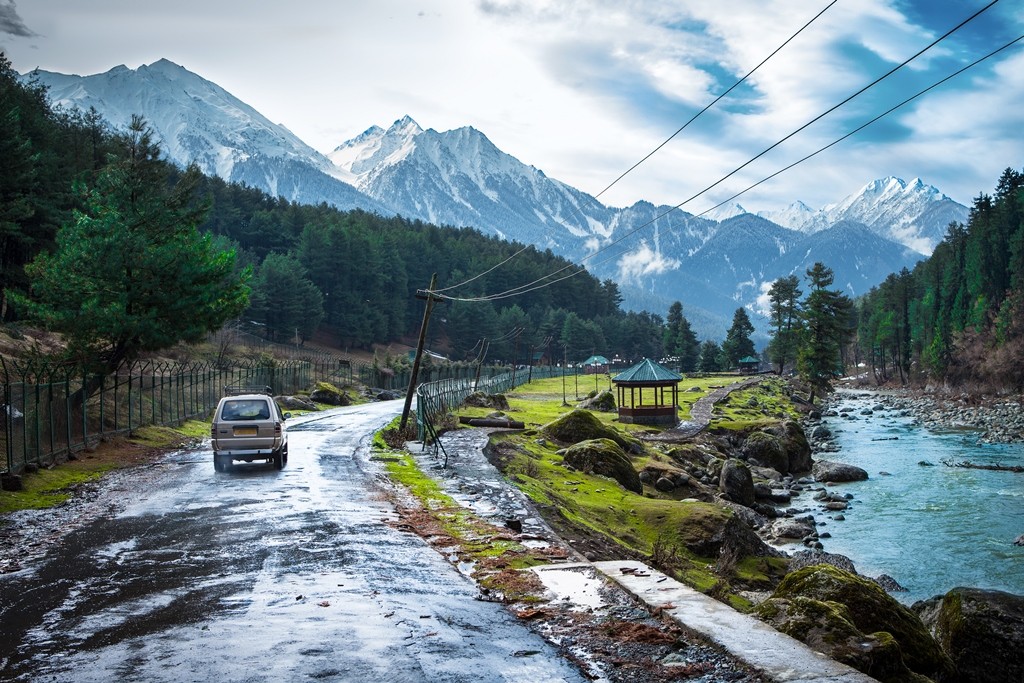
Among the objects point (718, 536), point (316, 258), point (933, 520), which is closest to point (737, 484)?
point (933, 520)

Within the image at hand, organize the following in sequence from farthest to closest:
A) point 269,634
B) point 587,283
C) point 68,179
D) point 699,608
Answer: point 587,283 → point 68,179 → point 699,608 → point 269,634

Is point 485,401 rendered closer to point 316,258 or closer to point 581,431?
point 581,431

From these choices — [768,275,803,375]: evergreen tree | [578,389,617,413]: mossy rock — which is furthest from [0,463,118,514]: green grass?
[768,275,803,375]: evergreen tree

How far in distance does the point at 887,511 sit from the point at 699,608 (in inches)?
991

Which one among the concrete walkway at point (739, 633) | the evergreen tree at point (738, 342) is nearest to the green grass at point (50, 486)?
the concrete walkway at point (739, 633)

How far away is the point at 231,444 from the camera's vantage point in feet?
78.0

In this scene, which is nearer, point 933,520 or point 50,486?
point 50,486

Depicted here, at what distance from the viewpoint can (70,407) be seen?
2522cm

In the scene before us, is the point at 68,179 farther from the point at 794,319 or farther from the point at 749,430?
the point at 794,319

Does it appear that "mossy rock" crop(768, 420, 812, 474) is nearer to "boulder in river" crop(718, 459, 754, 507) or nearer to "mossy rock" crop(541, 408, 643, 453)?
"boulder in river" crop(718, 459, 754, 507)

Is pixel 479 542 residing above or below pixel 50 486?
below

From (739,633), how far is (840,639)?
3.72 ft

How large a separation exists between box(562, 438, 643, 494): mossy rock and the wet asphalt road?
11.9 meters

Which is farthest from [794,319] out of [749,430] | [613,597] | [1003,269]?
[613,597]
